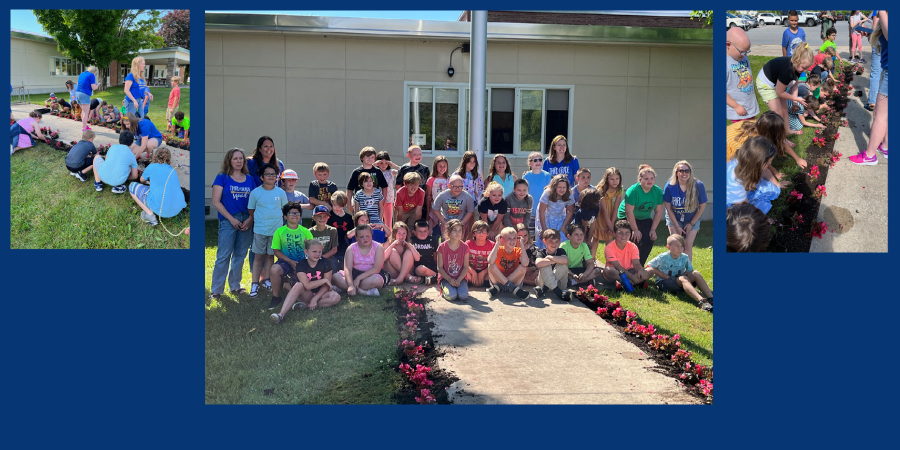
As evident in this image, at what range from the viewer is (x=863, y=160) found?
172 inches

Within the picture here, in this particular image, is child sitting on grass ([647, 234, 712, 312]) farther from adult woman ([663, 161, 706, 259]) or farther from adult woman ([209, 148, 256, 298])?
adult woman ([209, 148, 256, 298])

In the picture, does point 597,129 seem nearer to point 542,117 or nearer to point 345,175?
point 542,117

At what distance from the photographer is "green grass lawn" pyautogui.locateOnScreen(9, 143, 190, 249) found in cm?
517

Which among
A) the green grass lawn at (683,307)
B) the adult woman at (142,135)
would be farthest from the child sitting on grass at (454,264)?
the adult woman at (142,135)

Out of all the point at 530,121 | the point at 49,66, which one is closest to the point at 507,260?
the point at 49,66

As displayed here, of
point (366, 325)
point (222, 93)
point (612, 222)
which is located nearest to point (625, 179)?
point (612, 222)

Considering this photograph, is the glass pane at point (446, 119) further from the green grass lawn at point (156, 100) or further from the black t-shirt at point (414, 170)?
the green grass lawn at point (156, 100)

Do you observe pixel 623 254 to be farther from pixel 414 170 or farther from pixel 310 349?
pixel 310 349

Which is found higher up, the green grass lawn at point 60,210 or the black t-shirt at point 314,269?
the green grass lawn at point 60,210

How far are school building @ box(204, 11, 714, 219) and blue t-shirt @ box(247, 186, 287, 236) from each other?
0.60 m

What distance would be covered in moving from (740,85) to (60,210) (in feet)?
16.3

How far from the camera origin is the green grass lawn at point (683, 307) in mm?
4375

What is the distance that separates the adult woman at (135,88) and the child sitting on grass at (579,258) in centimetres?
320

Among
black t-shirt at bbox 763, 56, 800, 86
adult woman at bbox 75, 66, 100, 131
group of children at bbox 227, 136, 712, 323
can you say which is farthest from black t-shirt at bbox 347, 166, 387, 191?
black t-shirt at bbox 763, 56, 800, 86
